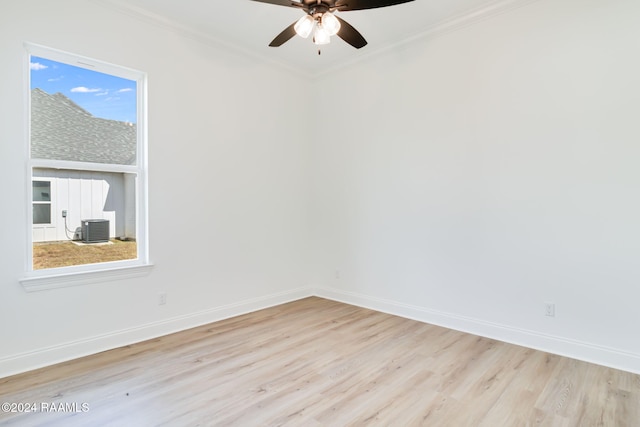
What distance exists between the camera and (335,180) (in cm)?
453

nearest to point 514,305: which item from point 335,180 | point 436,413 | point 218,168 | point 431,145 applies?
point 436,413

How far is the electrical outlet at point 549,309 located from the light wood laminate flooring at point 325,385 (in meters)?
0.33

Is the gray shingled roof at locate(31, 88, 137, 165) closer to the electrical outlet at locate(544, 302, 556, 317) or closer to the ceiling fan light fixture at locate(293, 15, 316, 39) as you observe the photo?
the ceiling fan light fixture at locate(293, 15, 316, 39)

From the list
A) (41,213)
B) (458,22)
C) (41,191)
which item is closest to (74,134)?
(41,191)

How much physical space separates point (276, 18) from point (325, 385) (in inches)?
127

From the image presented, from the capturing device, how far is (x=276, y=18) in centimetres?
326

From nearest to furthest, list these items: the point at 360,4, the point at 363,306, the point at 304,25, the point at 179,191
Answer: the point at 360,4 → the point at 304,25 → the point at 179,191 → the point at 363,306

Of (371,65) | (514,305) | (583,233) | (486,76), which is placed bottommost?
(514,305)

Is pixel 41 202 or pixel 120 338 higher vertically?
pixel 41 202

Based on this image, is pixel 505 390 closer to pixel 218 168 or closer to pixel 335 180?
pixel 335 180

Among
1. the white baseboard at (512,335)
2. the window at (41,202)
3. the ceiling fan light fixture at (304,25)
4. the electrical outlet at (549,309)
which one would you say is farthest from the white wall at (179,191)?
the electrical outlet at (549,309)

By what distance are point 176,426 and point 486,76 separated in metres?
3.69

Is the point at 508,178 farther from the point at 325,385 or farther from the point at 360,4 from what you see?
the point at 325,385

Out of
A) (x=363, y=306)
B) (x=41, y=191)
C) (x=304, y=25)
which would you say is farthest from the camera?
(x=363, y=306)
